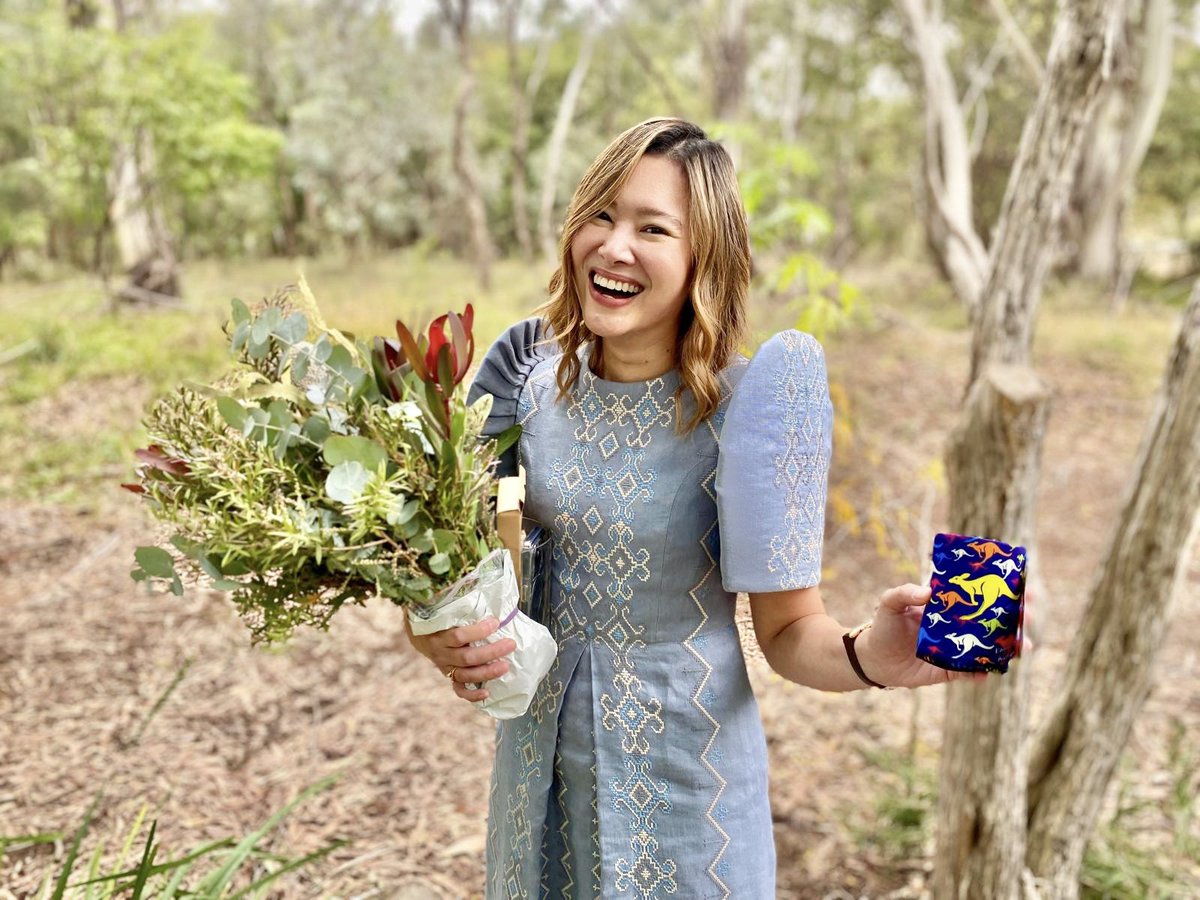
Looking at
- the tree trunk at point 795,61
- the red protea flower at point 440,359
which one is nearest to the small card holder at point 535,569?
the red protea flower at point 440,359

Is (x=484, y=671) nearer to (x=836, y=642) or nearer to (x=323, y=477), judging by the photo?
(x=323, y=477)

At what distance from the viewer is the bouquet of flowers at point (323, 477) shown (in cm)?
115

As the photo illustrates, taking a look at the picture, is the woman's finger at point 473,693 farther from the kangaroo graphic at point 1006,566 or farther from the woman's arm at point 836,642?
the kangaroo graphic at point 1006,566

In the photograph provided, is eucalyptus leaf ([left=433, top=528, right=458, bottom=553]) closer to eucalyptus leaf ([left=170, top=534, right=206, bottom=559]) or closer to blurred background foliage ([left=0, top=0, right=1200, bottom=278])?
eucalyptus leaf ([left=170, top=534, right=206, bottom=559])

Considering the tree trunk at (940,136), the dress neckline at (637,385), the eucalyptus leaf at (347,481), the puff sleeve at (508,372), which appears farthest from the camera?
the tree trunk at (940,136)

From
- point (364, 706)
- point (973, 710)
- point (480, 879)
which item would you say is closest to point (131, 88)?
point (364, 706)

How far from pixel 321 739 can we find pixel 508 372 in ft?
7.47

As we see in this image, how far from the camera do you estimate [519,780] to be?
1551 millimetres

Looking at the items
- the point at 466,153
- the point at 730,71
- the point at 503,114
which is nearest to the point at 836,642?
the point at 730,71

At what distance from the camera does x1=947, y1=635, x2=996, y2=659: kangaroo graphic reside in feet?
3.79

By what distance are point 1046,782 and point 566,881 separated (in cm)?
168

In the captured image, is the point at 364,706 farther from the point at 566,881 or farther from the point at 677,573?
the point at 677,573

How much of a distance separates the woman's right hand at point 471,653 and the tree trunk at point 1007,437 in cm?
154

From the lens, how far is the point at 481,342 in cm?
712
